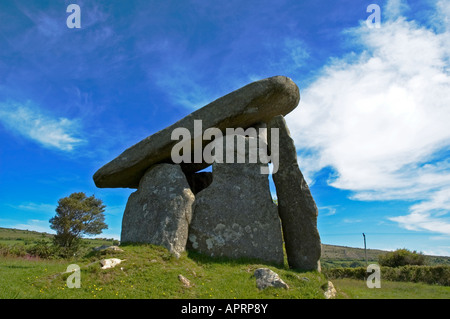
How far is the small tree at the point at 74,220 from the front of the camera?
2920 cm

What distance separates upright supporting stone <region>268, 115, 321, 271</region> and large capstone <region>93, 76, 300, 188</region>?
48.5 inches

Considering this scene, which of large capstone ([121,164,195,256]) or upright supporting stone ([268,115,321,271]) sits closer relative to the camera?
large capstone ([121,164,195,256])

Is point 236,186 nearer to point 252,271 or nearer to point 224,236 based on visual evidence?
point 224,236

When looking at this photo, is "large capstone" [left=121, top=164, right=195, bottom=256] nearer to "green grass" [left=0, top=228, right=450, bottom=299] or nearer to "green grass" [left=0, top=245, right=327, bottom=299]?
"green grass" [left=0, top=228, right=450, bottom=299]

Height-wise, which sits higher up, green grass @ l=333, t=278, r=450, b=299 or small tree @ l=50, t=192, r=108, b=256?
small tree @ l=50, t=192, r=108, b=256

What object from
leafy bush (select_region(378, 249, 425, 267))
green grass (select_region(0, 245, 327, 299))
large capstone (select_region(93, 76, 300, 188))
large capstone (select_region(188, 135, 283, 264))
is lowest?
leafy bush (select_region(378, 249, 425, 267))

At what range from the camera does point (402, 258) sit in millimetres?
25094

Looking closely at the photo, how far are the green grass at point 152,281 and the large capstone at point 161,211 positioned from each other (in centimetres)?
69

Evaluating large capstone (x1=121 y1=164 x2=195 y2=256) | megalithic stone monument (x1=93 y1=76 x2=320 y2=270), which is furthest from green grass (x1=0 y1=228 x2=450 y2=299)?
megalithic stone monument (x1=93 y1=76 x2=320 y2=270)

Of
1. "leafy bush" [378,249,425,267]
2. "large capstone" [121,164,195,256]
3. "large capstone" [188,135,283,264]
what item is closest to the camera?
"large capstone" [121,164,195,256]

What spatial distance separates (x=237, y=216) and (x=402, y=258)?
19.4 metres

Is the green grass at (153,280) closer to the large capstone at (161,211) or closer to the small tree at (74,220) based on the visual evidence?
the large capstone at (161,211)

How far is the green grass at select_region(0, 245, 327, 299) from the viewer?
845 centimetres

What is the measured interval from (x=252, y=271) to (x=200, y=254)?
2.20 metres
